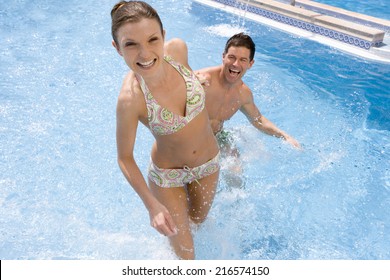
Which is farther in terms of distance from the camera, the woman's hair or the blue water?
the blue water

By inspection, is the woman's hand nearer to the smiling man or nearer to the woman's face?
the woman's face

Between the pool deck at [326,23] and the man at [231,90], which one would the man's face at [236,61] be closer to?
the man at [231,90]

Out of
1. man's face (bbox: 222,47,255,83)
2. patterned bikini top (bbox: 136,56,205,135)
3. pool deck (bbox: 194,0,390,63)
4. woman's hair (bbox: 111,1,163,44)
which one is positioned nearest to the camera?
woman's hair (bbox: 111,1,163,44)

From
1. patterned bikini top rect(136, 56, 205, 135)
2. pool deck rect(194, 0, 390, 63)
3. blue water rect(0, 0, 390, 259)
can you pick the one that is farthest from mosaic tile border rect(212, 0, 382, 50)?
patterned bikini top rect(136, 56, 205, 135)

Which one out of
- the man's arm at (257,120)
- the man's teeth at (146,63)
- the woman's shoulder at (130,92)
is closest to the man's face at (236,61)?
the man's arm at (257,120)

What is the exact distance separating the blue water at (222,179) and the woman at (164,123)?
72 cm

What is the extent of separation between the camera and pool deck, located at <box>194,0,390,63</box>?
6.91 m

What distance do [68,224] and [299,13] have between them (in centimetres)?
604

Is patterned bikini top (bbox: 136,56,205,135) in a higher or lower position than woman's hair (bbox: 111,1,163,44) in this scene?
lower

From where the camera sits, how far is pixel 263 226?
3.89 metres

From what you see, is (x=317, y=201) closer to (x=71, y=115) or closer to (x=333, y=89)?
(x=333, y=89)

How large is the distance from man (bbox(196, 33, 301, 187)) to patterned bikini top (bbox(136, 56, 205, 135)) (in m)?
0.61

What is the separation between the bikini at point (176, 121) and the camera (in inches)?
91.6

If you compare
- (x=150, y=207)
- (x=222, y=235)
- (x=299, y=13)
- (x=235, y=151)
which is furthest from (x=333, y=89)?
(x=150, y=207)
